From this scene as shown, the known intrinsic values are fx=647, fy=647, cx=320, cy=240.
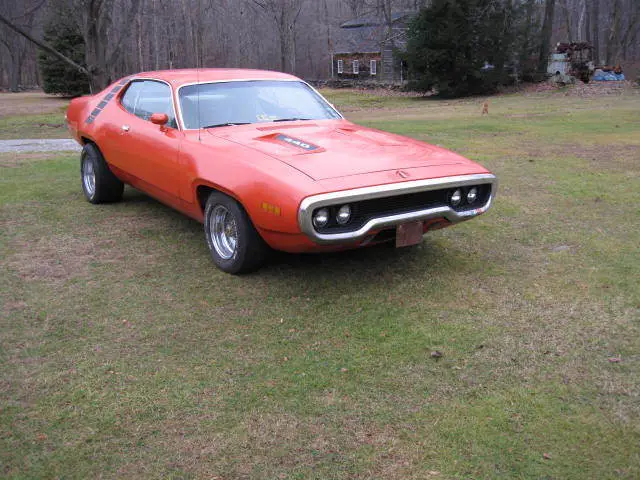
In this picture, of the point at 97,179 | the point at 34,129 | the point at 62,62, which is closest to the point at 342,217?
the point at 97,179

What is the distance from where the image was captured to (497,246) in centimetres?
548

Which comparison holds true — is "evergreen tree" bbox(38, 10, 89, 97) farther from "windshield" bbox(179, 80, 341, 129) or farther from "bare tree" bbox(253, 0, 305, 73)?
"windshield" bbox(179, 80, 341, 129)

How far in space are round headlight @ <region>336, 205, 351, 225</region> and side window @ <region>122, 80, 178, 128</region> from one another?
2.01 meters

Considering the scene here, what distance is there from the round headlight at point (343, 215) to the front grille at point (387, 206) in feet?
0.08

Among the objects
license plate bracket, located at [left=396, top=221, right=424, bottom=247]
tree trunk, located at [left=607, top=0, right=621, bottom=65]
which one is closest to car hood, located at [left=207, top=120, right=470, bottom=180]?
license plate bracket, located at [left=396, top=221, right=424, bottom=247]

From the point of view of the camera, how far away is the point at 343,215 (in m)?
4.14

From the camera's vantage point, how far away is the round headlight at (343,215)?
13.6ft

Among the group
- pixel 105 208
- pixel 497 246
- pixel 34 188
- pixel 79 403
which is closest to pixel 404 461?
pixel 79 403

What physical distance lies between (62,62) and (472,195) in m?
32.0

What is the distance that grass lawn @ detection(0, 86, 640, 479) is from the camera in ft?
8.95

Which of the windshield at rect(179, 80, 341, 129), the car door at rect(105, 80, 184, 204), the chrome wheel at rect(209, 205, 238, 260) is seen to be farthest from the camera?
the windshield at rect(179, 80, 341, 129)

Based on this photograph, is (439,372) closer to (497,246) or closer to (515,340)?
(515,340)

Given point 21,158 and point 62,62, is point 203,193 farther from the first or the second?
point 62,62

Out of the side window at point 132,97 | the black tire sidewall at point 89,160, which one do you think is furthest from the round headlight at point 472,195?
the black tire sidewall at point 89,160
